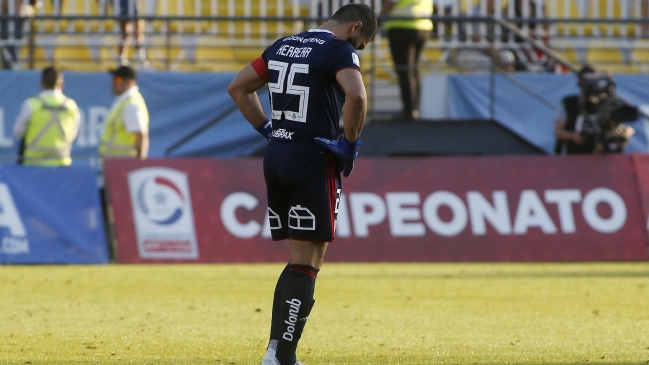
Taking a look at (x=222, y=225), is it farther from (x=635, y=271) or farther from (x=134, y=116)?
(x=635, y=271)

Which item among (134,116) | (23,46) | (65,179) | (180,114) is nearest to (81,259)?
(65,179)

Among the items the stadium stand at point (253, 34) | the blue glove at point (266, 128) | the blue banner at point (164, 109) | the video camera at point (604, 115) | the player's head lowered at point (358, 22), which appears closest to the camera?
the player's head lowered at point (358, 22)

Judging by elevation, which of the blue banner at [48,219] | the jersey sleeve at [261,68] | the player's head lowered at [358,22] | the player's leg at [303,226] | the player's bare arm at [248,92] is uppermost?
the player's head lowered at [358,22]

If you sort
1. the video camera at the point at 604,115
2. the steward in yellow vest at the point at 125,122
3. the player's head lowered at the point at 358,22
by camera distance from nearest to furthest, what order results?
the player's head lowered at the point at 358,22
the steward in yellow vest at the point at 125,122
the video camera at the point at 604,115

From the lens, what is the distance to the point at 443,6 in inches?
712

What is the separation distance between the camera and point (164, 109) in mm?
16766

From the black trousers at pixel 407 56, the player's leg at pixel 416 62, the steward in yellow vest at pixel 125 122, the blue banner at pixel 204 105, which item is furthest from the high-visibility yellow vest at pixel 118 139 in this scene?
the player's leg at pixel 416 62

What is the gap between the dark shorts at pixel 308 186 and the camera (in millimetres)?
5898

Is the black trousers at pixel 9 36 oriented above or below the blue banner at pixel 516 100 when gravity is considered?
above

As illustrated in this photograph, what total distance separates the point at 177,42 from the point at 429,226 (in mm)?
6304

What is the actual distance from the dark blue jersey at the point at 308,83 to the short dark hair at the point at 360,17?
0.15 metres

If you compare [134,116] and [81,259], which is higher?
[134,116]

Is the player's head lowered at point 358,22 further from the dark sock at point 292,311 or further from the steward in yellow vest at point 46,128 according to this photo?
the steward in yellow vest at point 46,128

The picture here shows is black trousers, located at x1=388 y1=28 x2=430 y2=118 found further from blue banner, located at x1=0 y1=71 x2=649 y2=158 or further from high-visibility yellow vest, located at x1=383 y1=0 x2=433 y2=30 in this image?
blue banner, located at x1=0 y1=71 x2=649 y2=158
